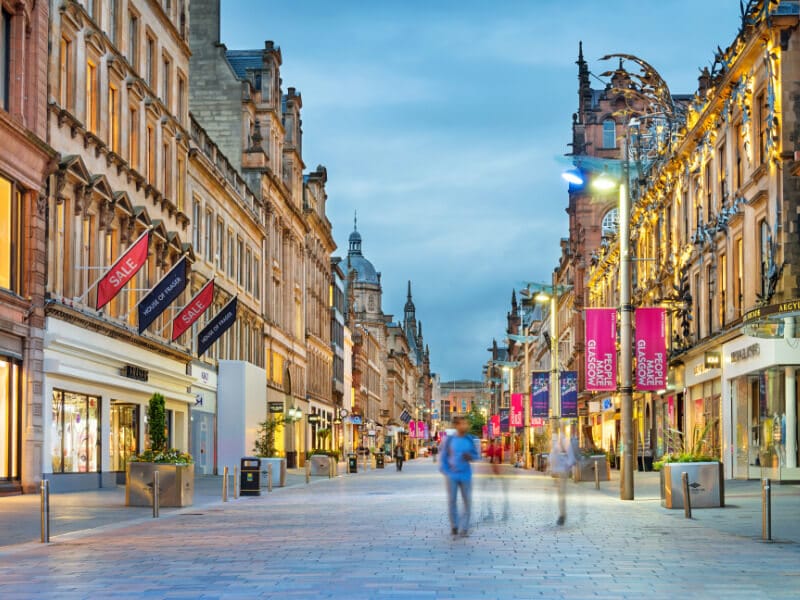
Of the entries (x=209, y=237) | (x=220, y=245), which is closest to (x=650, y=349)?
(x=209, y=237)

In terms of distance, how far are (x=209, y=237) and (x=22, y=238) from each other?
960 inches

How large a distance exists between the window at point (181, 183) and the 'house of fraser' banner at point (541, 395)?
2224 centimetres

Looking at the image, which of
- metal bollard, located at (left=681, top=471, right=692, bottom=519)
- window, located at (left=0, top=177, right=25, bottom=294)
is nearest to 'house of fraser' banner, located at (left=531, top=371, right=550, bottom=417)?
window, located at (left=0, top=177, right=25, bottom=294)

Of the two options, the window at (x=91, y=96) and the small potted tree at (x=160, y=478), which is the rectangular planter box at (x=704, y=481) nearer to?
the small potted tree at (x=160, y=478)

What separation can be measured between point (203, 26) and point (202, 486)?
32.9 m

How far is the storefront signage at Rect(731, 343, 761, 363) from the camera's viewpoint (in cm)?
3838

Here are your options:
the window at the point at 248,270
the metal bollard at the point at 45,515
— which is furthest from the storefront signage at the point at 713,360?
the metal bollard at the point at 45,515

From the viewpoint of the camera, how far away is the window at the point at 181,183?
1925 inches

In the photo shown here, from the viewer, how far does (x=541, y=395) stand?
211ft

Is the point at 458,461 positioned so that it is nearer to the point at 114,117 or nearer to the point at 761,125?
the point at 761,125

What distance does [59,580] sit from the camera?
13766 millimetres

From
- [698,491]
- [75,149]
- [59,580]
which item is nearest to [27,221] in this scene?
[75,149]

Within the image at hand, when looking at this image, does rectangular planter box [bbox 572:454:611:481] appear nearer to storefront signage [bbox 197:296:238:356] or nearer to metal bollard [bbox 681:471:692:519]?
storefront signage [bbox 197:296:238:356]

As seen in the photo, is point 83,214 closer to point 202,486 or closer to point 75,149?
point 75,149
